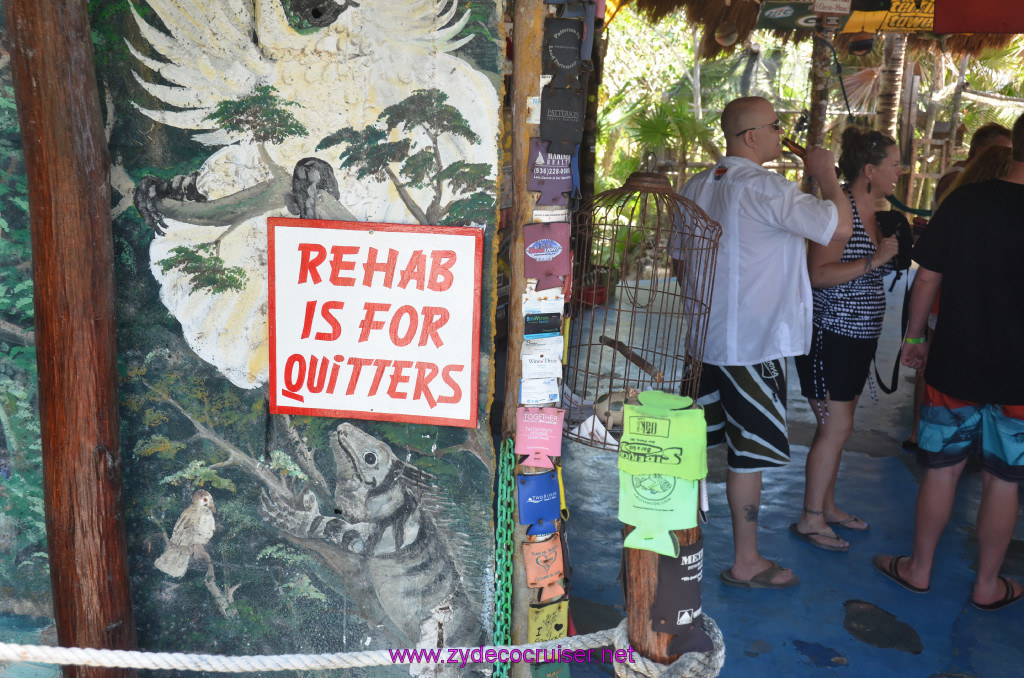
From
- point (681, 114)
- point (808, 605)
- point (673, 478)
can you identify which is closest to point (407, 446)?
point (673, 478)

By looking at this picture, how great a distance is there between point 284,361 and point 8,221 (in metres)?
0.82

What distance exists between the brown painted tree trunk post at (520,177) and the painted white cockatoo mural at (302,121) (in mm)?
75

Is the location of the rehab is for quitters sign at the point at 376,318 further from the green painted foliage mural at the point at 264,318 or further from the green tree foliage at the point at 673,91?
the green tree foliage at the point at 673,91

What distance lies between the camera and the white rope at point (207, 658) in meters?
1.62

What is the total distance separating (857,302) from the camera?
10.2ft

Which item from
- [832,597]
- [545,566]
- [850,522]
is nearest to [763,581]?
[832,597]

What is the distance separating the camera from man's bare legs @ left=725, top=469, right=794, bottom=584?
9.67ft

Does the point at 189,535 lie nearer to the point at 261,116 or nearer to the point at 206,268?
the point at 206,268

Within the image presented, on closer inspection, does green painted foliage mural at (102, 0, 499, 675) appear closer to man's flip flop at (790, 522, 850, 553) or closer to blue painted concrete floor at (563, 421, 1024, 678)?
blue painted concrete floor at (563, 421, 1024, 678)

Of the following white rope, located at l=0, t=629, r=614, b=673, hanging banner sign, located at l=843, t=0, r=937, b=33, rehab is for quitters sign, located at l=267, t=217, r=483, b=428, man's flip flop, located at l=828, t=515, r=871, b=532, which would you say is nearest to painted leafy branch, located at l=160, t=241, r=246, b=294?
rehab is for quitters sign, located at l=267, t=217, r=483, b=428

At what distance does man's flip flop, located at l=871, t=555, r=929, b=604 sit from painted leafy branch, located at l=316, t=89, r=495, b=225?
2363mm

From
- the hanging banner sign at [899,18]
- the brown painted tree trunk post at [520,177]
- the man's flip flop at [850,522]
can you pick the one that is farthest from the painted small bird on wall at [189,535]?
the hanging banner sign at [899,18]

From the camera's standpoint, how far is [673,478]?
153cm

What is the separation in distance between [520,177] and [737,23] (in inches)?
222
